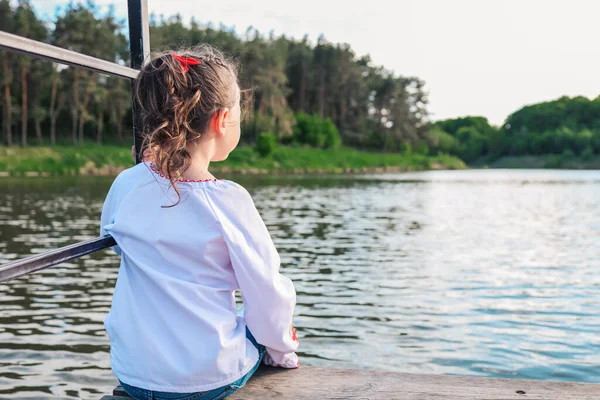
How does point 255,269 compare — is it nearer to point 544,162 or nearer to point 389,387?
point 389,387

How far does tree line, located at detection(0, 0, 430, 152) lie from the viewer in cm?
4238

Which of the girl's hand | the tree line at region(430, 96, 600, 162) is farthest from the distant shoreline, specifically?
the girl's hand

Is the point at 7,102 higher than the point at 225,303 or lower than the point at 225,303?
higher

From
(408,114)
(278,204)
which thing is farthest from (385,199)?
(408,114)

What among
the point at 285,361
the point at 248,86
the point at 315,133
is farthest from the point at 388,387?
the point at 315,133

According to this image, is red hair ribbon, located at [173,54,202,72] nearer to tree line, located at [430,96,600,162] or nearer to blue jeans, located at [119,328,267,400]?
blue jeans, located at [119,328,267,400]

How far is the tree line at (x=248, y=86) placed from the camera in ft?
139

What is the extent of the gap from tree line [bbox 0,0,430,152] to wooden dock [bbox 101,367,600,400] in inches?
766

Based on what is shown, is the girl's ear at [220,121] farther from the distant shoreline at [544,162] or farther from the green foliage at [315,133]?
the distant shoreline at [544,162]

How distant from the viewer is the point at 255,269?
1696 mm

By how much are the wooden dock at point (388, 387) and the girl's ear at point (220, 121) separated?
76 cm

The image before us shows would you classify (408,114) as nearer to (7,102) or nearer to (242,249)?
(7,102)

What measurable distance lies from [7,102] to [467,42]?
3198cm

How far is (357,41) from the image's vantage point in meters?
72.1
